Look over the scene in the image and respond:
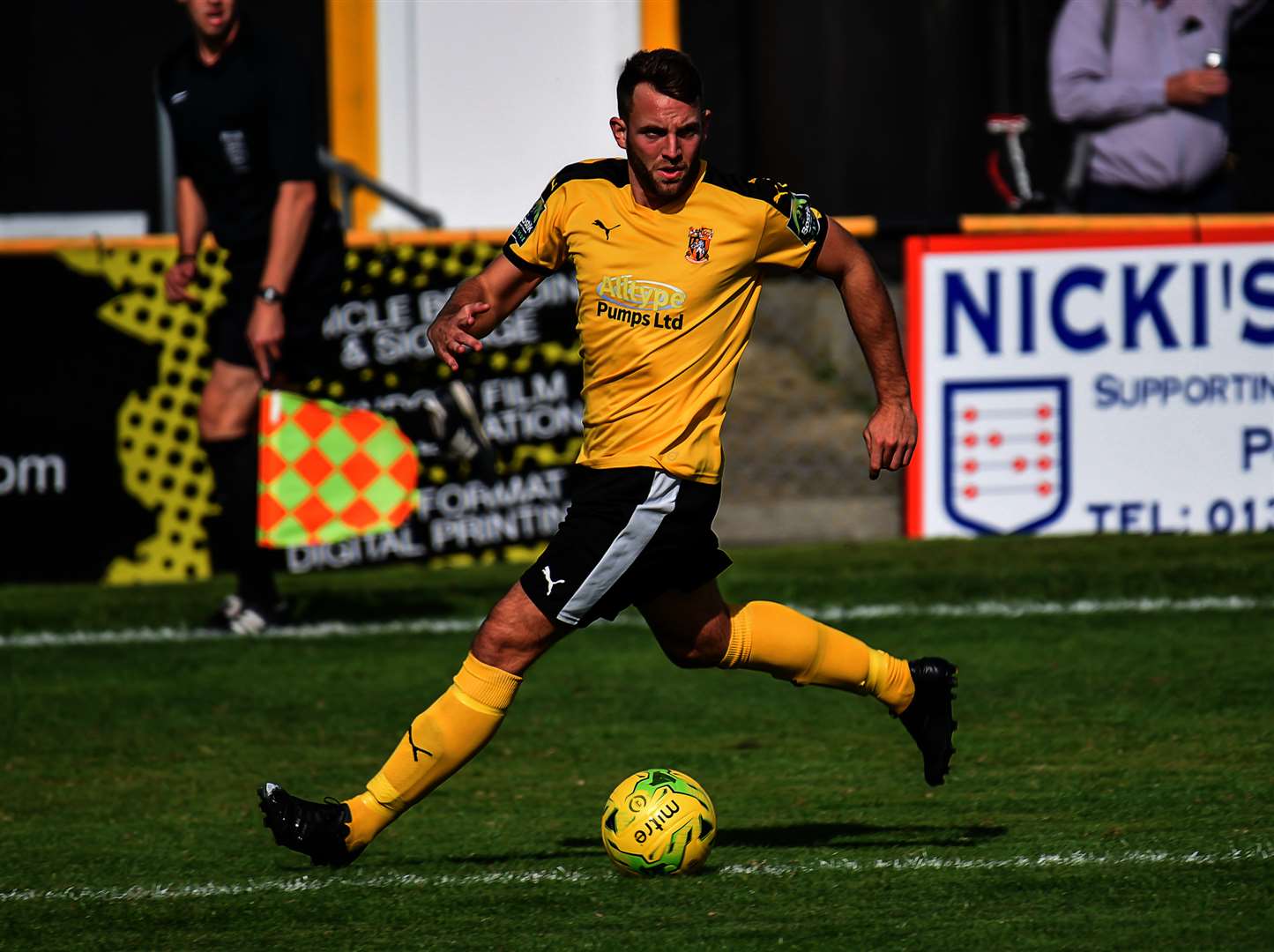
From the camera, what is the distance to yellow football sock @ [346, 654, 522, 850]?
195 inches

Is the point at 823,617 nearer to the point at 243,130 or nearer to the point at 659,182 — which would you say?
the point at 243,130

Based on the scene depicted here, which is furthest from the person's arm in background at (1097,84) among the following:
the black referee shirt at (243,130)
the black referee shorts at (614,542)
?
the black referee shorts at (614,542)

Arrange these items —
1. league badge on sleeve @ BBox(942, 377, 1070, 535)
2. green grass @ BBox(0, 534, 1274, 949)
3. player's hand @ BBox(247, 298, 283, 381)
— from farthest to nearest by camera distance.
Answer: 1. league badge on sleeve @ BBox(942, 377, 1070, 535)
2. player's hand @ BBox(247, 298, 283, 381)
3. green grass @ BBox(0, 534, 1274, 949)

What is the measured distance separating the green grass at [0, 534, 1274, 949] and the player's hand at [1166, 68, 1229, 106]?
212 cm

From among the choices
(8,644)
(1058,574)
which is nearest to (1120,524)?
(1058,574)

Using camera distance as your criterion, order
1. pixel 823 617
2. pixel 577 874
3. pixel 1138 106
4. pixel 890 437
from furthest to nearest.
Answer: pixel 1138 106, pixel 823 617, pixel 890 437, pixel 577 874

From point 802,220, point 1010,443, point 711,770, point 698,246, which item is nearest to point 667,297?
point 698,246

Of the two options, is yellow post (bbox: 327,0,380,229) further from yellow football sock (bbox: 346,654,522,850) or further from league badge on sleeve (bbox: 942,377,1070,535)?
yellow football sock (bbox: 346,654,522,850)

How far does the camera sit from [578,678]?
25.1 feet

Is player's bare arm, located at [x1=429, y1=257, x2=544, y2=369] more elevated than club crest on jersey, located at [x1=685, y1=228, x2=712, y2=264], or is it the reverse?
club crest on jersey, located at [x1=685, y1=228, x2=712, y2=264]

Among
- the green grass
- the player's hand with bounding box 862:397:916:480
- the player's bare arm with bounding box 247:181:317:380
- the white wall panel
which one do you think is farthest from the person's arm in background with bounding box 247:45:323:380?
the white wall panel

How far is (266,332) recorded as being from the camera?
25.5 ft

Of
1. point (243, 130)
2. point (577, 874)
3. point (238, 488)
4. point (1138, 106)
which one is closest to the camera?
point (577, 874)

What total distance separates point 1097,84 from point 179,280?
4.55 meters
